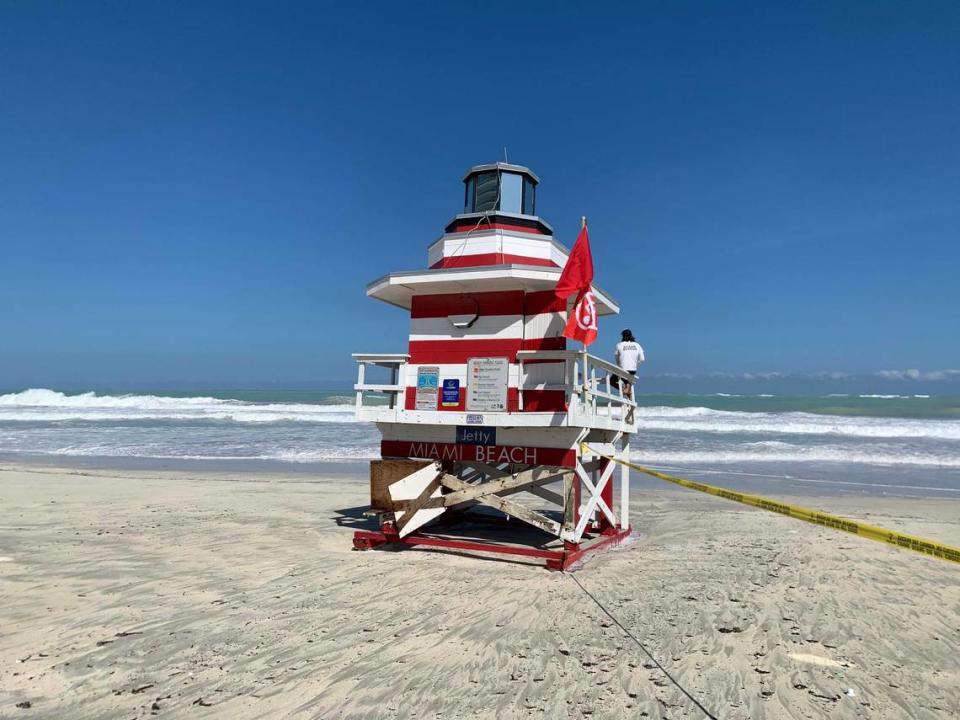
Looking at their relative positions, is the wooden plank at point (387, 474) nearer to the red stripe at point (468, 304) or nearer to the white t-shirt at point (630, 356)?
the red stripe at point (468, 304)

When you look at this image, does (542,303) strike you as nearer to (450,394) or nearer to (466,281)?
(466,281)

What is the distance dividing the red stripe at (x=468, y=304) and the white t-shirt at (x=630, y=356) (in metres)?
2.71

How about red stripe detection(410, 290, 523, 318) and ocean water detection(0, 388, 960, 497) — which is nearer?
red stripe detection(410, 290, 523, 318)

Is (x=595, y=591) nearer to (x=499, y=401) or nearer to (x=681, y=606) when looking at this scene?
(x=681, y=606)

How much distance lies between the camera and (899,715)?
417 centimetres

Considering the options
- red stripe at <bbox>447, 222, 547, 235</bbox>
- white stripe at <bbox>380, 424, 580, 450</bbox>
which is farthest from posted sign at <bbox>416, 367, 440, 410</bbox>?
red stripe at <bbox>447, 222, 547, 235</bbox>

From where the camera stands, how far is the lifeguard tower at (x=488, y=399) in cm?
778

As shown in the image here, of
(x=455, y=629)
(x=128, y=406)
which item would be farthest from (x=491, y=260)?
(x=128, y=406)

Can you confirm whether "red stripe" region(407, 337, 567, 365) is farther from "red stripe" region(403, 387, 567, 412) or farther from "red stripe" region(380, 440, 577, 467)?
"red stripe" region(380, 440, 577, 467)

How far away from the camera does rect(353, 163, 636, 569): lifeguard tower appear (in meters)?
7.78

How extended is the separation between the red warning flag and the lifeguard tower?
255 millimetres

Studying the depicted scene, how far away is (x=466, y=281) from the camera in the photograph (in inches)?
315

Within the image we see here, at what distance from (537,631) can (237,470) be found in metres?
15.3

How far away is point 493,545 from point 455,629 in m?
2.69
